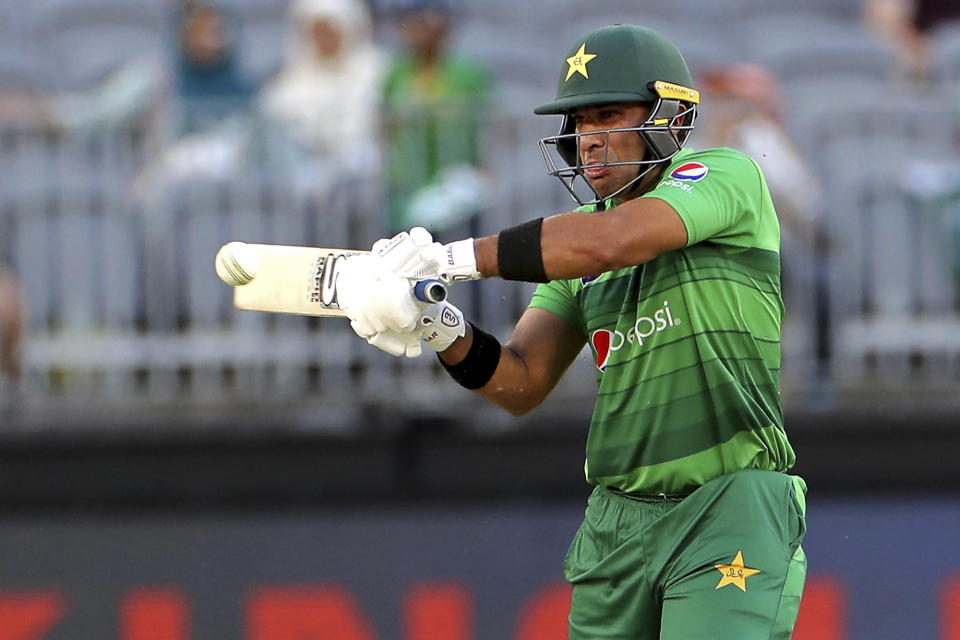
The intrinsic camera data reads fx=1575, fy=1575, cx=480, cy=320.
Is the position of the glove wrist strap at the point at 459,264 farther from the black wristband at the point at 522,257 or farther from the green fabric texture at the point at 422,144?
the green fabric texture at the point at 422,144

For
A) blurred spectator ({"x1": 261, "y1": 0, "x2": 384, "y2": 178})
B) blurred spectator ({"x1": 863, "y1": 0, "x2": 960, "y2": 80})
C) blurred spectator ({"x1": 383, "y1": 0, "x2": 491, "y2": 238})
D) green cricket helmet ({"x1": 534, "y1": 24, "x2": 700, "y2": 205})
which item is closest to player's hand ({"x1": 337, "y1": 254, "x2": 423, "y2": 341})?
green cricket helmet ({"x1": 534, "y1": 24, "x2": 700, "y2": 205})

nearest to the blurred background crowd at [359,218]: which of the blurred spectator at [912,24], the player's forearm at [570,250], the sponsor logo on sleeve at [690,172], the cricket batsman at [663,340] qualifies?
the blurred spectator at [912,24]

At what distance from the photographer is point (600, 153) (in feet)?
12.9

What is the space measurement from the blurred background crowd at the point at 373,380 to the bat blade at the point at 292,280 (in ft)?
10.0

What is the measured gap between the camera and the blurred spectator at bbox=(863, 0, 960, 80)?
9016 mm

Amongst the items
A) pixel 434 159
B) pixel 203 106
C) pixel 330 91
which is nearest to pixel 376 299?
pixel 434 159

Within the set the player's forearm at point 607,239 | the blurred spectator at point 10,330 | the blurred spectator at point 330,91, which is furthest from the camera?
the blurred spectator at point 330,91

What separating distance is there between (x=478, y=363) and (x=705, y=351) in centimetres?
65

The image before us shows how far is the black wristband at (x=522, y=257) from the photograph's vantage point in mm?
3666

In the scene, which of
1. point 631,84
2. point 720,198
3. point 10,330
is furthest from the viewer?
point 10,330

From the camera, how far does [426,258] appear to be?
3701 millimetres

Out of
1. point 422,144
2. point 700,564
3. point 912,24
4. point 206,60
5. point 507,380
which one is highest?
point 912,24

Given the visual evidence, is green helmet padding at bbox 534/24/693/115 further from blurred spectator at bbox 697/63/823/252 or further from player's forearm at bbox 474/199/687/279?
blurred spectator at bbox 697/63/823/252

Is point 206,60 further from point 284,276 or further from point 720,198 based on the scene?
point 720,198
